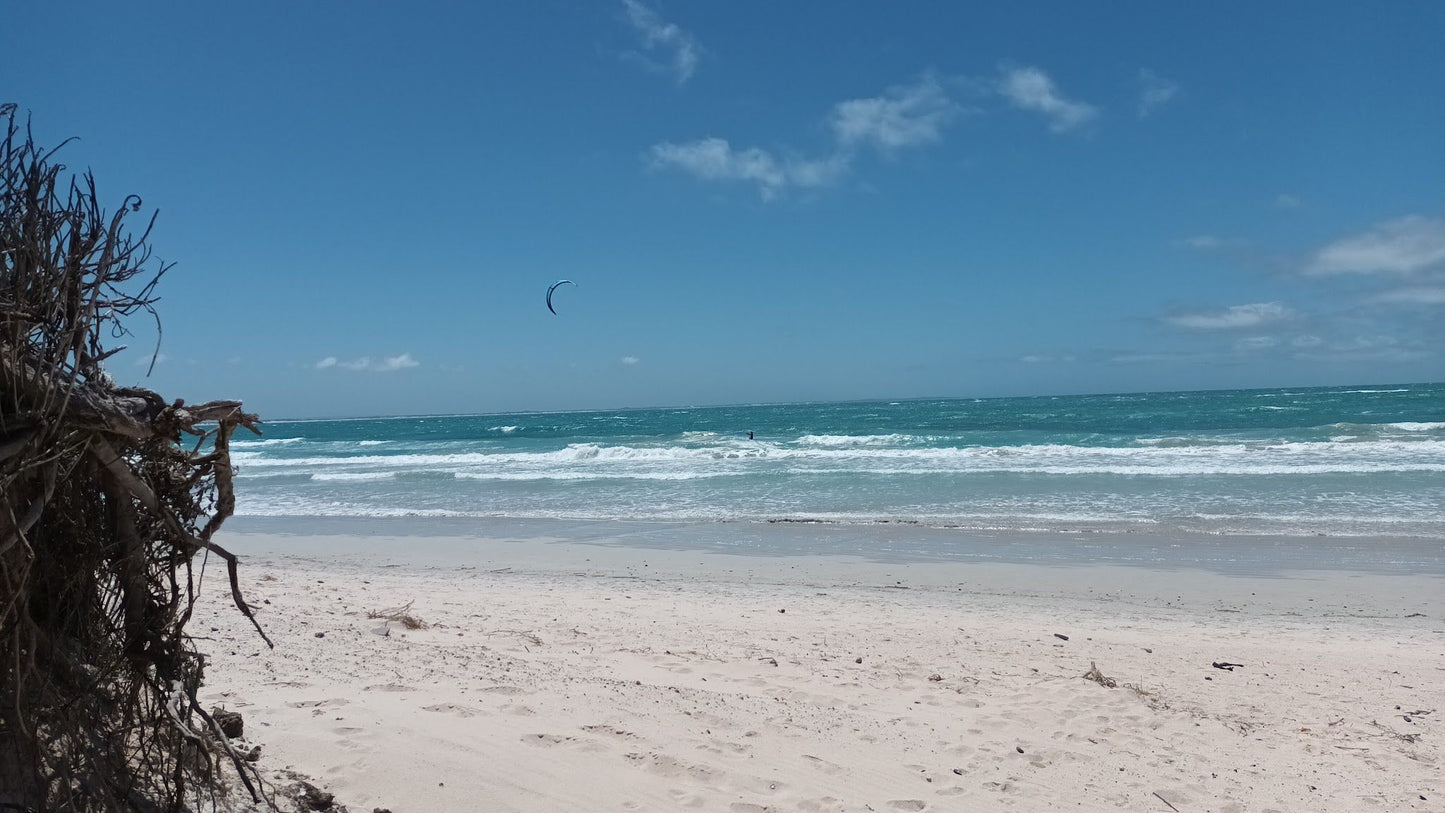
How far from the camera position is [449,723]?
13.8 ft

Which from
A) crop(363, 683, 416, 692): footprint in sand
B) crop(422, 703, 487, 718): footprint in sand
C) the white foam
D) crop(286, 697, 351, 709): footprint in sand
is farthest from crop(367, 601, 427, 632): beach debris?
the white foam

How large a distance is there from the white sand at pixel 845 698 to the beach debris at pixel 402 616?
0.10 metres

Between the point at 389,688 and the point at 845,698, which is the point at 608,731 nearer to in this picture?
the point at 389,688

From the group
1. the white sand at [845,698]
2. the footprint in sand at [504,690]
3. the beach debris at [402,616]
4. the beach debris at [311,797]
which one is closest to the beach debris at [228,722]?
the white sand at [845,698]

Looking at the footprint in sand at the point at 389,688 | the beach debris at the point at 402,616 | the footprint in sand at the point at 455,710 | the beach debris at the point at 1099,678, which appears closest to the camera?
the footprint in sand at the point at 455,710

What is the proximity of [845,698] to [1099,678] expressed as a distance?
1755mm

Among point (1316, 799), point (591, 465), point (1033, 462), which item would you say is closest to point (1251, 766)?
point (1316, 799)

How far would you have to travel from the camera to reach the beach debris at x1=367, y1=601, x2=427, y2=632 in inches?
256

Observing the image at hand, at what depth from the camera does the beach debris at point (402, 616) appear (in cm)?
650

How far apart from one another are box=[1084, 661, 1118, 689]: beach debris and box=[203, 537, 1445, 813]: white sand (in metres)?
0.06

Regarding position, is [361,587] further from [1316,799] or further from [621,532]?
[1316,799]

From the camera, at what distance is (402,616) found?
21.9 ft

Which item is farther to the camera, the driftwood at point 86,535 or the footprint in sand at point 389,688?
the footprint in sand at point 389,688

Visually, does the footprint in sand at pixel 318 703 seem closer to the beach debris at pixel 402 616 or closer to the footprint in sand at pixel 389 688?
the footprint in sand at pixel 389 688
